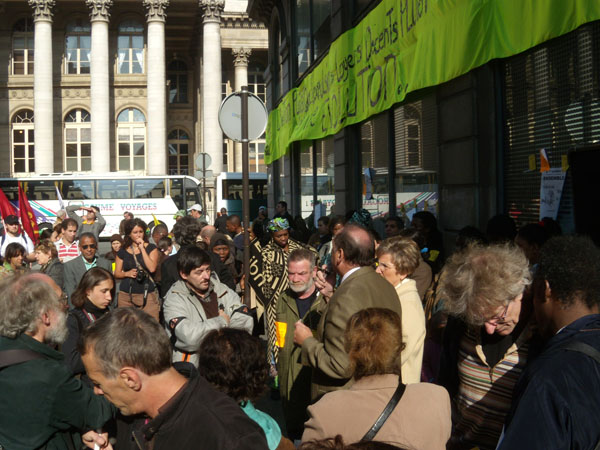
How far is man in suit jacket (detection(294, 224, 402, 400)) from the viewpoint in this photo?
3.48 meters

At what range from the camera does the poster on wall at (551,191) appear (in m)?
5.77

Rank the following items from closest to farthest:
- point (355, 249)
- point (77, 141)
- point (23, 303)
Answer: point (23, 303) < point (355, 249) < point (77, 141)

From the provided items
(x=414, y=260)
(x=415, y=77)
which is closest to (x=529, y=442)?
(x=414, y=260)

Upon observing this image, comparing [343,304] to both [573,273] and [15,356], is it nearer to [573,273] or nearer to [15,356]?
[573,273]

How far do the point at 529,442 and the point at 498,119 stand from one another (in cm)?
549

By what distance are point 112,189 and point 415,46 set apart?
98.6ft

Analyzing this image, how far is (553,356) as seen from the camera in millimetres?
1984

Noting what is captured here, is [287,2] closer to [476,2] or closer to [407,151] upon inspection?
[407,151]

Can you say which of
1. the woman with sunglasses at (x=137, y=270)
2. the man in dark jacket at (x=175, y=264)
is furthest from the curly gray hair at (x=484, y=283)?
the woman with sunglasses at (x=137, y=270)

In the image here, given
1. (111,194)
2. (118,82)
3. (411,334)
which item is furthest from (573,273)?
(118,82)

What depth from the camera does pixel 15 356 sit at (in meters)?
3.08

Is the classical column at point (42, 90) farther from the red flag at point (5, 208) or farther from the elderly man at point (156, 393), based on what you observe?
the elderly man at point (156, 393)

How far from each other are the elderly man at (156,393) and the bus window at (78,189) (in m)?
34.2

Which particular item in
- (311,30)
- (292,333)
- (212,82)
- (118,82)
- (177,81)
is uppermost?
(177,81)
